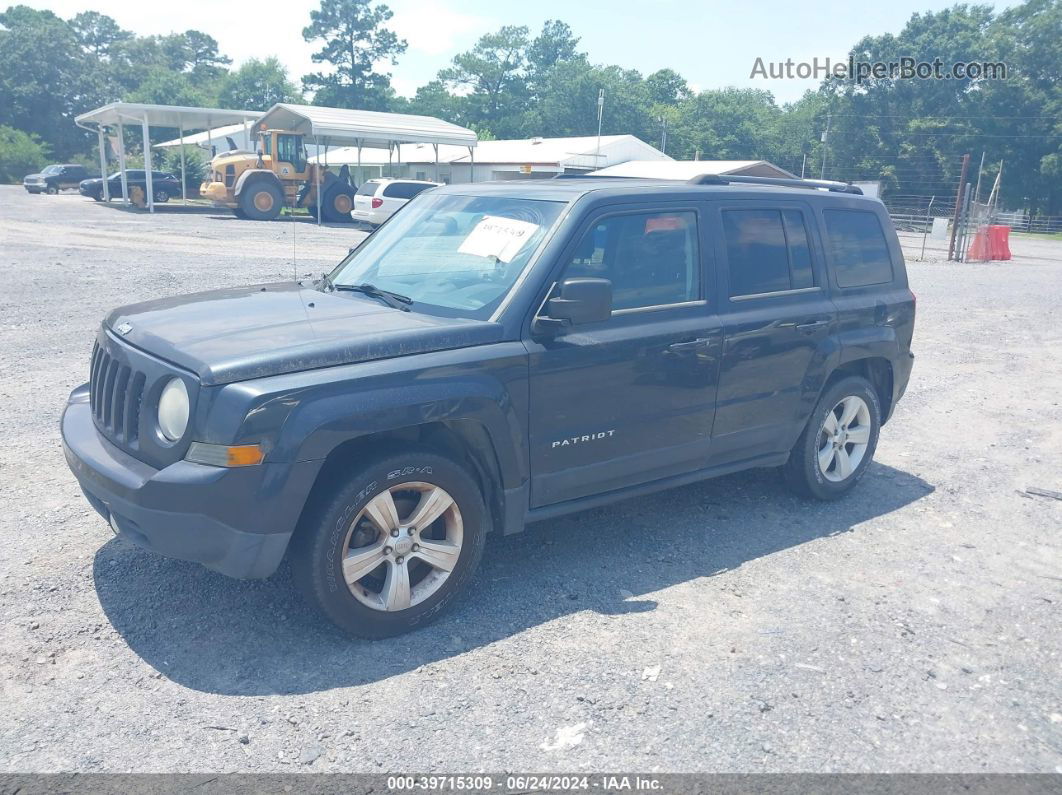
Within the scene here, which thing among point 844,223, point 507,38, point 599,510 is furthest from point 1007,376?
point 507,38

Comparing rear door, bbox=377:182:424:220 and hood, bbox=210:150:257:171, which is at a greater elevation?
hood, bbox=210:150:257:171

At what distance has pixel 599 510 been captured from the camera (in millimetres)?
5391

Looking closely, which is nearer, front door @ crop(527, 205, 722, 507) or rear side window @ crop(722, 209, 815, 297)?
front door @ crop(527, 205, 722, 507)

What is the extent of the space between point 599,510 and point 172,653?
8.61 feet

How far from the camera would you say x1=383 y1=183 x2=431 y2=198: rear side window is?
26.0 meters

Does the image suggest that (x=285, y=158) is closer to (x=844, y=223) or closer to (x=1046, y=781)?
(x=844, y=223)

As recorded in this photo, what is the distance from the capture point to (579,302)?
393 centimetres

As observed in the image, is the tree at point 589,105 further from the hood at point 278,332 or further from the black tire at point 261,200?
the hood at point 278,332

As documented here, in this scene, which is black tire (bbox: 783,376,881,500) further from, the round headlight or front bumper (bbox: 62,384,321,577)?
the round headlight

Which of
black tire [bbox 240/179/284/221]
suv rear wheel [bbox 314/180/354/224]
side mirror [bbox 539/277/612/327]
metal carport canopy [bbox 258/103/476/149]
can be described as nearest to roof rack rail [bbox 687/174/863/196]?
side mirror [bbox 539/277/612/327]

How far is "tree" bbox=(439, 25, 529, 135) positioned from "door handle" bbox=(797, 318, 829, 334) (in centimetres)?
8487

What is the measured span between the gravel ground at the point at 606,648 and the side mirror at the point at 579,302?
134 cm

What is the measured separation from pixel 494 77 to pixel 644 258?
3725 inches

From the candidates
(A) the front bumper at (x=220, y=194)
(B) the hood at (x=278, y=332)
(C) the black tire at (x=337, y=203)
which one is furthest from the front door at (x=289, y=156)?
(B) the hood at (x=278, y=332)
